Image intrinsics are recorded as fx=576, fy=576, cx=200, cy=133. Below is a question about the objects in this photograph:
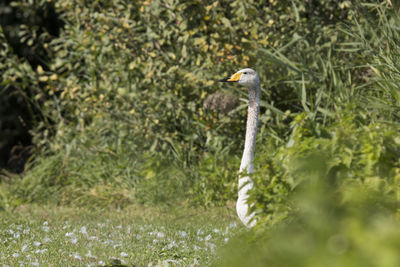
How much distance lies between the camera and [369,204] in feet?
9.75

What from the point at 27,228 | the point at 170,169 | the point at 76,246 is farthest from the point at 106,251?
the point at 170,169

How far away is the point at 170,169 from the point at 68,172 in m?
1.72

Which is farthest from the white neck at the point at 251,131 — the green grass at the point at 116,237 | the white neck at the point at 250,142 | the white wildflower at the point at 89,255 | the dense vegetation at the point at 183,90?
the white wildflower at the point at 89,255

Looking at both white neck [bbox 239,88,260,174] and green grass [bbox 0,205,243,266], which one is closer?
green grass [bbox 0,205,243,266]

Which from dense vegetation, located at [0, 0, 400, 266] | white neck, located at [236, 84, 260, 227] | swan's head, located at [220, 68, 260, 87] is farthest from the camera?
dense vegetation, located at [0, 0, 400, 266]

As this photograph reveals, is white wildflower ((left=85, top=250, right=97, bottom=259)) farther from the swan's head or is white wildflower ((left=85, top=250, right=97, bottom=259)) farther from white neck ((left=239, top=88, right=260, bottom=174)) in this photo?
the swan's head

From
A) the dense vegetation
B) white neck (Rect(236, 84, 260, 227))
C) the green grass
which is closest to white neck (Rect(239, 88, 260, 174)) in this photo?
white neck (Rect(236, 84, 260, 227))

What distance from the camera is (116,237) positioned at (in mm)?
5371

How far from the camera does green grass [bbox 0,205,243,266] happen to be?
447cm

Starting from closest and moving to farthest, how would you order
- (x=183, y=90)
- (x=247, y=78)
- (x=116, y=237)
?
(x=116, y=237)
(x=247, y=78)
(x=183, y=90)

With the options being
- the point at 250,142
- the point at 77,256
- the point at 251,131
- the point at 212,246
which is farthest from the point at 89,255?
the point at 251,131

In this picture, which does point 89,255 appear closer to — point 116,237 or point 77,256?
point 77,256

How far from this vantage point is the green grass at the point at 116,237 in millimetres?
4469

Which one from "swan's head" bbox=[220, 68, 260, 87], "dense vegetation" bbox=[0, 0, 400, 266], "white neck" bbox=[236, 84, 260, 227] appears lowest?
"dense vegetation" bbox=[0, 0, 400, 266]
